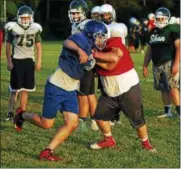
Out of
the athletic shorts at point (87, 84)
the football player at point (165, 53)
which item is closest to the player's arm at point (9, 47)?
the athletic shorts at point (87, 84)

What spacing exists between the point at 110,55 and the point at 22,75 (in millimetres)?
2869

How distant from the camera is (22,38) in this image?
8453 mm

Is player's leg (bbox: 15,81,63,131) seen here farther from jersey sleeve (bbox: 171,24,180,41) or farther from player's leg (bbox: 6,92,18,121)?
jersey sleeve (bbox: 171,24,180,41)

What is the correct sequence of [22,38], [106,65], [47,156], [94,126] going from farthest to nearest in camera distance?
[22,38], [94,126], [106,65], [47,156]

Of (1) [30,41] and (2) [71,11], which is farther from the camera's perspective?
(1) [30,41]

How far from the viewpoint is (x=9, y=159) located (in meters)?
6.13

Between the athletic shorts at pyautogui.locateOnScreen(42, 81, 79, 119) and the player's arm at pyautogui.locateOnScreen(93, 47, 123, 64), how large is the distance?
54 cm

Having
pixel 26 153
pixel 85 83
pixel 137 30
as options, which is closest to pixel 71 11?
pixel 85 83

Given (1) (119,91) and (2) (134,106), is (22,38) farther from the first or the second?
(2) (134,106)

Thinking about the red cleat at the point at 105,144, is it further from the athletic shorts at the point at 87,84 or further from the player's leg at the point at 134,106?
the athletic shorts at the point at 87,84

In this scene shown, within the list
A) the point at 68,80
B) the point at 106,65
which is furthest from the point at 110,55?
the point at 68,80

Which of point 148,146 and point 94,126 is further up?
point 148,146

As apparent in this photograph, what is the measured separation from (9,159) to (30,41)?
9.25ft

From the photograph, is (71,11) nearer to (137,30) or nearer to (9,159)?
(9,159)
